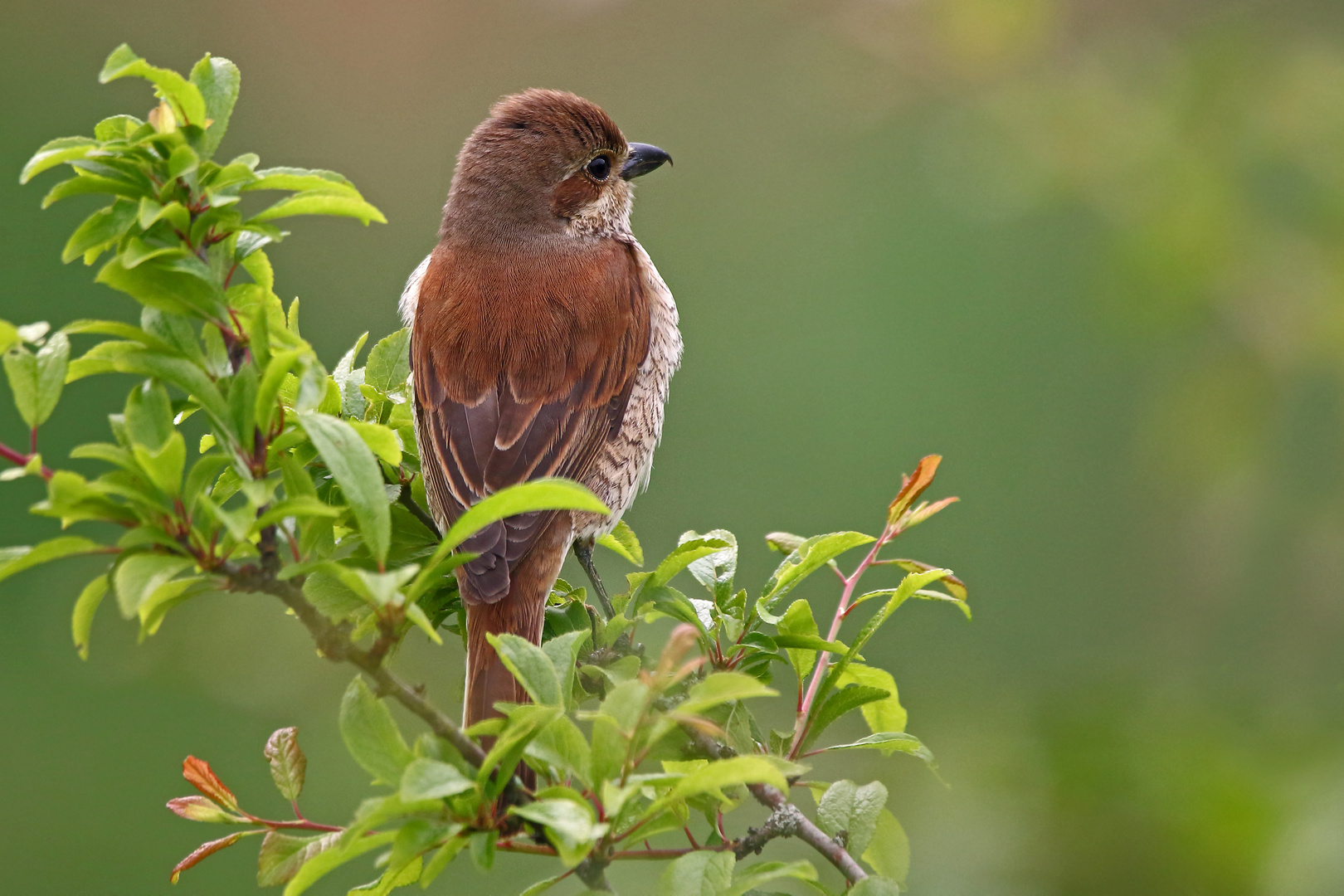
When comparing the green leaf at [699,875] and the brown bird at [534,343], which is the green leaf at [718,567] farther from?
the green leaf at [699,875]

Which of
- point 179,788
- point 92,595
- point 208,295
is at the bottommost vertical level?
point 179,788

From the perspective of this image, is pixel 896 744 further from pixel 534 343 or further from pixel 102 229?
pixel 534 343

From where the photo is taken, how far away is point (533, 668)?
154cm

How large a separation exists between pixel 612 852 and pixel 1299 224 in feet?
7.39

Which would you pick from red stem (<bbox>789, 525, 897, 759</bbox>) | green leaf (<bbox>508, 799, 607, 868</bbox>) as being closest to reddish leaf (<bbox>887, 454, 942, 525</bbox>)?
red stem (<bbox>789, 525, 897, 759</bbox>)

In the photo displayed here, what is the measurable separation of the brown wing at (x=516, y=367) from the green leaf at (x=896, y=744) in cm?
94

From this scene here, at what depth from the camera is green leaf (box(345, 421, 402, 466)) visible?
1635mm

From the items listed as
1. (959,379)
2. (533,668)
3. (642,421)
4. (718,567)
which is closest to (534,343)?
(642,421)

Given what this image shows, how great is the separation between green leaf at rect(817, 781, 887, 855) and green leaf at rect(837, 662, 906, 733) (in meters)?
0.23

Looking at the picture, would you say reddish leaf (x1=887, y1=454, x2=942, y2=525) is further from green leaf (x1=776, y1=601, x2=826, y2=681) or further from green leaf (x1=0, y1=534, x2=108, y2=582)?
green leaf (x1=0, y1=534, x2=108, y2=582)

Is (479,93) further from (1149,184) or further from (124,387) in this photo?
(1149,184)

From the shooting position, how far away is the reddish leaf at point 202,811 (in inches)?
68.9

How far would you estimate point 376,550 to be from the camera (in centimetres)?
149

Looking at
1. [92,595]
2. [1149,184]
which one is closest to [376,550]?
[92,595]
